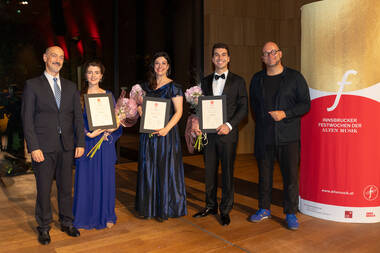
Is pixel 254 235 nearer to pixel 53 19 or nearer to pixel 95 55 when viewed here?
pixel 95 55

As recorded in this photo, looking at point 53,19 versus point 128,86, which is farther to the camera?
point 128,86

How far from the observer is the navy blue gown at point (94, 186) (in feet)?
11.4

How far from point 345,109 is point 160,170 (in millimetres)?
2006

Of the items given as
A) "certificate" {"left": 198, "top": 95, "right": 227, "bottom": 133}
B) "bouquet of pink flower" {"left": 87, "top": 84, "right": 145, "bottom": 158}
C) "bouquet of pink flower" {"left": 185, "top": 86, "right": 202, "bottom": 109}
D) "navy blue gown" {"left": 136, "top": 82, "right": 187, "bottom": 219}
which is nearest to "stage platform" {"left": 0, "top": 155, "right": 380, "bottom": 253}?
"navy blue gown" {"left": 136, "top": 82, "right": 187, "bottom": 219}

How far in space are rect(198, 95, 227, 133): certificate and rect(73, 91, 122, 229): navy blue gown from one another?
906mm

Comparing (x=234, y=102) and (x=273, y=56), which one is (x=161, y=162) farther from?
(x=273, y=56)

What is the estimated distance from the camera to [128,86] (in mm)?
7230

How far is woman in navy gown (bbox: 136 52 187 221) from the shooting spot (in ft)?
12.1

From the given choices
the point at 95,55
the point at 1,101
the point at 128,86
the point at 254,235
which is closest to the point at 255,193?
the point at 254,235

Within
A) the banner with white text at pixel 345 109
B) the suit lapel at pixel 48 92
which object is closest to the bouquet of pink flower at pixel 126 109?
the suit lapel at pixel 48 92

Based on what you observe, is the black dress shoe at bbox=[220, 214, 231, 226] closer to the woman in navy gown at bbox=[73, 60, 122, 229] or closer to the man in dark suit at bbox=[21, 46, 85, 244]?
the woman in navy gown at bbox=[73, 60, 122, 229]

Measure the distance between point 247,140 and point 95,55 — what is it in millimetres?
4017

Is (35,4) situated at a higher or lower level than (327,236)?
higher

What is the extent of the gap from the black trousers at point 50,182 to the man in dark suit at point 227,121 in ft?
4.67
